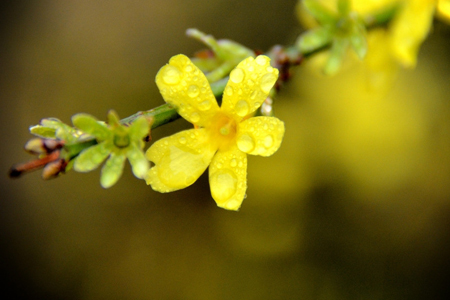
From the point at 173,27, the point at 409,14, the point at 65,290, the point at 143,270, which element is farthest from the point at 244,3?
the point at 65,290

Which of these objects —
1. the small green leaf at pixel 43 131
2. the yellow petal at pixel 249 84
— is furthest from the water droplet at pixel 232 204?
the small green leaf at pixel 43 131

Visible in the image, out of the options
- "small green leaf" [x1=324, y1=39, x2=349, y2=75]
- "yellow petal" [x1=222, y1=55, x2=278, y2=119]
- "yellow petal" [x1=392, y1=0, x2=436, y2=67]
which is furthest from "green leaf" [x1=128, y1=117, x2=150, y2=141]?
"yellow petal" [x1=392, y1=0, x2=436, y2=67]

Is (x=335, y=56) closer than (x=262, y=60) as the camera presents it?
No

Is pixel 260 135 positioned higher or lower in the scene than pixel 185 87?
lower

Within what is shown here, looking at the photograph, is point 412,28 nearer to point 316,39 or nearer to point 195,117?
point 316,39

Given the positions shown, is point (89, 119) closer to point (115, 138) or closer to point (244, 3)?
point (115, 138)

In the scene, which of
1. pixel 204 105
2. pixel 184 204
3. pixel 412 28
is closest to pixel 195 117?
pixel 204 105
